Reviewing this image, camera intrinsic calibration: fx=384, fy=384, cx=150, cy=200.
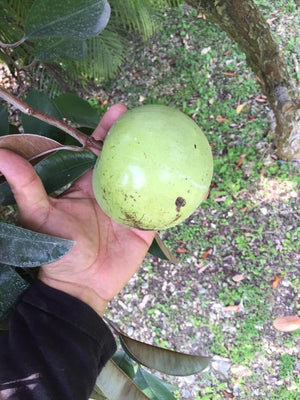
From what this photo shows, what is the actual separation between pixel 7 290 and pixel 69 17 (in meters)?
0.80

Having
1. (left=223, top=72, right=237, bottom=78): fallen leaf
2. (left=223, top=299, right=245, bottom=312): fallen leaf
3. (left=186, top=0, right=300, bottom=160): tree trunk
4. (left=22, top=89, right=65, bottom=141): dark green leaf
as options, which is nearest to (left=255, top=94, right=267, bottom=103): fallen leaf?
(left=223, top=72, right=237, bottom=78): fallen leaf

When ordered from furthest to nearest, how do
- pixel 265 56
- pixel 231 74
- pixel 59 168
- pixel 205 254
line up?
pixel 231 74
pixel 205 254
pixel 265 56
pixel 59 168

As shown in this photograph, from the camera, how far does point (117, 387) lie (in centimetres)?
125

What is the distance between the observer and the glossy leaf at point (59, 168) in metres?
1.08

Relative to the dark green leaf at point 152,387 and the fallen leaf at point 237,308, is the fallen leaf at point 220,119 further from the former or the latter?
the dark green leaf at point 152,387

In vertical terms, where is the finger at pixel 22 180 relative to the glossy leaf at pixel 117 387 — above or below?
above

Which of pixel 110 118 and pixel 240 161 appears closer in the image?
pixel 110 118

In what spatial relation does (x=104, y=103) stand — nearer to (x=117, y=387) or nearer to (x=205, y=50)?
(x=205, y=50)

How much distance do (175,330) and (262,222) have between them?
88 cm

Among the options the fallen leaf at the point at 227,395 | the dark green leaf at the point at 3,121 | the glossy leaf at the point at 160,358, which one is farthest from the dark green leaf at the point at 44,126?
the fallen leaf at the point at 227,395

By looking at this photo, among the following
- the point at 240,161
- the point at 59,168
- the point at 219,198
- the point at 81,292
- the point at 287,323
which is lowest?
the point at 287,323

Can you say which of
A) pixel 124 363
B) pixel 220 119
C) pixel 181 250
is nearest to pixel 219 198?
pixel 181 250

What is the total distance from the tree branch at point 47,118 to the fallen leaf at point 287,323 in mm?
1738

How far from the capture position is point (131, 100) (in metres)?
3.03
